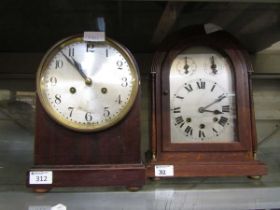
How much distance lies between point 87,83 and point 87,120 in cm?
7

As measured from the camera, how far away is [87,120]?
77cm

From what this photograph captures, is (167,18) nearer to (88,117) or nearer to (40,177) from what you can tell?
(88,117)

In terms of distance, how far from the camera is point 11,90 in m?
1.09

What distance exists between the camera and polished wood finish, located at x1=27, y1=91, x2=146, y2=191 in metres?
0.75

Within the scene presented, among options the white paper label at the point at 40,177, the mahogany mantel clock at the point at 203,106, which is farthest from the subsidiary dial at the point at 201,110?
the white paper label at the point at 40,177

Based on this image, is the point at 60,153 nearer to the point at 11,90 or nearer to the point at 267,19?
the point at 11,90

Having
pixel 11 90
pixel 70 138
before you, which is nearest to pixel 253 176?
pixel 70 138

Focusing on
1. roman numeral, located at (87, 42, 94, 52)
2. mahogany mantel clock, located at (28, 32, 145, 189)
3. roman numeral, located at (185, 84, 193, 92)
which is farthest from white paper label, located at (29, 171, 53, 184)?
roman numeral, located at (185, 84, 193, 92)

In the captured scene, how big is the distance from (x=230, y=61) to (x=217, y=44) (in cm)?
5

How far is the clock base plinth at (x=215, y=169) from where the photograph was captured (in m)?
0.82

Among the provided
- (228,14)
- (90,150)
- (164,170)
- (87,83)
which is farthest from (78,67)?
(228,14)

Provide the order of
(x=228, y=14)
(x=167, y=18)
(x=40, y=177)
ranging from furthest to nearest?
1. (x=228, y=14)
2. (x=167, y=18)
3. (x=40, y=177)

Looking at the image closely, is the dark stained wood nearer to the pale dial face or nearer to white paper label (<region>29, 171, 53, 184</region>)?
white paper label (<region>29, 171, 53, 184</region>)

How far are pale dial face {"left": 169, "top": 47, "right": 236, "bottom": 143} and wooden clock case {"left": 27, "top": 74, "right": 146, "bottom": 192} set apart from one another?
141 millimetres
